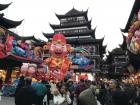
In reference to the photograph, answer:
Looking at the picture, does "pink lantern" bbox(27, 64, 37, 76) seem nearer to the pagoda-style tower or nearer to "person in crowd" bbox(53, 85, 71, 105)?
"person in crowd" bbox(53, 85, 71, 105)

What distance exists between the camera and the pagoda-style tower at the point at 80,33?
56.7m

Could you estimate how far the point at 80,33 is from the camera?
59219mm

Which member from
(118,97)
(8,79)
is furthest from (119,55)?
(118,97)

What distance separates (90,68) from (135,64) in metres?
19.4

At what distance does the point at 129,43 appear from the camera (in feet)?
44.6

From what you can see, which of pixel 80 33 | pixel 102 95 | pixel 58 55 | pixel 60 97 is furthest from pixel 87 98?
pixel 80 33

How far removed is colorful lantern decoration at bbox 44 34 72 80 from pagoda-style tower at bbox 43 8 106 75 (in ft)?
93.0

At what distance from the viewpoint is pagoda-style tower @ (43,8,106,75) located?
56.7 metres

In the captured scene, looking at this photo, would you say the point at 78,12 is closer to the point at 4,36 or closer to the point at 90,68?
the point at 90,68

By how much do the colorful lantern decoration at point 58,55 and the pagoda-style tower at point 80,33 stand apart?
2834 cm

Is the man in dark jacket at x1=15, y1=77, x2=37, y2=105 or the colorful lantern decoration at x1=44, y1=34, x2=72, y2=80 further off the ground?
the colorful lantern decoration at x1=44, y1=34, x2=72, y2=80

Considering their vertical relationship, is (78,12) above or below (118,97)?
above

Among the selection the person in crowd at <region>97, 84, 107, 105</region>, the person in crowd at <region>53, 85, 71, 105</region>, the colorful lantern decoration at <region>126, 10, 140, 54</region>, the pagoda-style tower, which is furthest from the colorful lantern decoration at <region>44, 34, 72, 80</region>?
the pagoda-style tower

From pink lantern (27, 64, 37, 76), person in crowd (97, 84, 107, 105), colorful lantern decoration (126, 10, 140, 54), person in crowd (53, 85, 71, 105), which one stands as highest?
colorful lantern decoration (126, 10, 140, 54)
